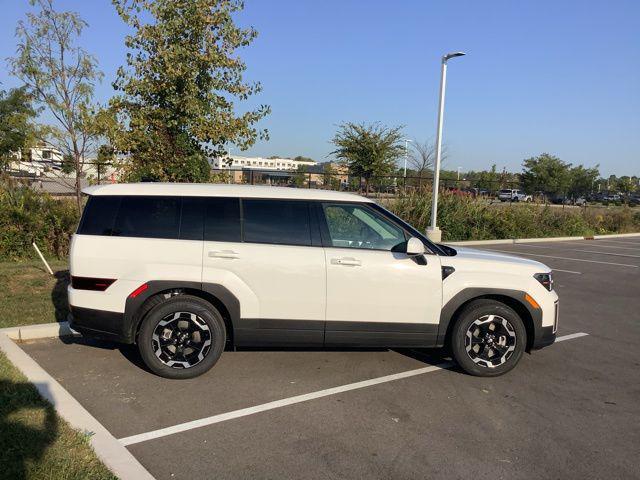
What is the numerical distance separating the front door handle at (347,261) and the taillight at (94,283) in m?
2.04

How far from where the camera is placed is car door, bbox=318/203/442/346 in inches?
196

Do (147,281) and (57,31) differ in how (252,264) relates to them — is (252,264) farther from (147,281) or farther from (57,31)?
(57,31)

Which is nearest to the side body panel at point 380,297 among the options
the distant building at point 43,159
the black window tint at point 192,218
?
the black window tint at point 192,218

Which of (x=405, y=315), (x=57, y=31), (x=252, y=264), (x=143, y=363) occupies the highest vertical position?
(x=57, y=31)

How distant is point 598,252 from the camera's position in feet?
58.5

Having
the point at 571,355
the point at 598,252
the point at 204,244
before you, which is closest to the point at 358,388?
the point at 204,244

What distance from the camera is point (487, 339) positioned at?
205 inches

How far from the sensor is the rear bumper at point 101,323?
484 centimetres

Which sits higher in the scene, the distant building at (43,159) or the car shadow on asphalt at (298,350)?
the distant building at (43,159)

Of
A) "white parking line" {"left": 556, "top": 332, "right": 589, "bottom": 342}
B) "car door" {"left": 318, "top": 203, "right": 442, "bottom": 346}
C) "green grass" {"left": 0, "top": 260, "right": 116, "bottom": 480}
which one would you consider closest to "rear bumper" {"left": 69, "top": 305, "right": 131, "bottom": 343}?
"green grass" {"left": 0, "top": 260, "right": 116, "bottom": 480}

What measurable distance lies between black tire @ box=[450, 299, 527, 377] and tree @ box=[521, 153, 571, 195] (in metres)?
44.5

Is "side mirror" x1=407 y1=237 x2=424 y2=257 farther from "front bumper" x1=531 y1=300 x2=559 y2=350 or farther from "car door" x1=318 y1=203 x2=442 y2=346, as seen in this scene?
"front bumper" x1=531 y1=300 x2=559 y2=350

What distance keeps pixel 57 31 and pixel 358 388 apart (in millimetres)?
8289

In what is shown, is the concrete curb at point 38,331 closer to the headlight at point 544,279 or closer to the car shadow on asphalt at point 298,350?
the car shadow on asphalt at point 298,350
